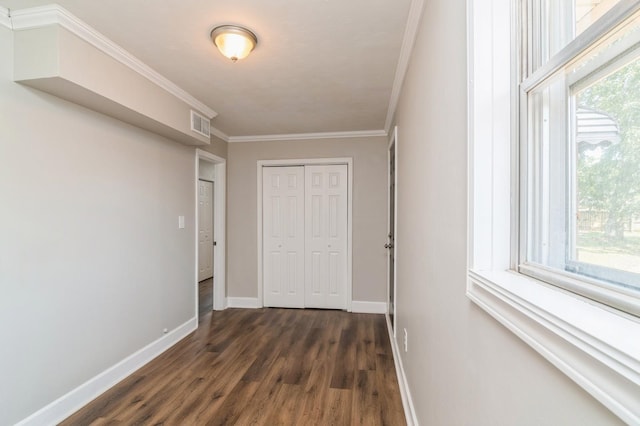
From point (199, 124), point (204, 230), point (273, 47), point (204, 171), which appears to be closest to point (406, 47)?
point (273, 47)

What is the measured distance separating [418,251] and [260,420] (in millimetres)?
1515

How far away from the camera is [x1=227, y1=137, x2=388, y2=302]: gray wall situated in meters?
4.07

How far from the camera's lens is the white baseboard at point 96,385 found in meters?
1.87

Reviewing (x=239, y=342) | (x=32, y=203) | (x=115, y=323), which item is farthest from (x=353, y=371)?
(x=32, y=203)

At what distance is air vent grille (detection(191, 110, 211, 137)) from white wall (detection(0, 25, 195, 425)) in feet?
1.10

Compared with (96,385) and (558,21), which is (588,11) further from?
(96,385)

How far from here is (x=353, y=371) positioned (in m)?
2.56

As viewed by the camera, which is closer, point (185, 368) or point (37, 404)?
point (37, 404)

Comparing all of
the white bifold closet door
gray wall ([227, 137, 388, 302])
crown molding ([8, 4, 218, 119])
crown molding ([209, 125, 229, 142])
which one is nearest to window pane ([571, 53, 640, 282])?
crown molding ([8, 4, 218, 119])

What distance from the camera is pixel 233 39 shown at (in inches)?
71.7

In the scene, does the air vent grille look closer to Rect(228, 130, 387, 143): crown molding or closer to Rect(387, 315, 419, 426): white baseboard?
Rect(228, 130, 387, 143): crown molding

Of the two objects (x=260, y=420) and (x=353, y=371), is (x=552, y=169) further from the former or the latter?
(x=353, y=371)

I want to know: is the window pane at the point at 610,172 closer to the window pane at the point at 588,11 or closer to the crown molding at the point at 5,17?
the window pane at the point at 588,11

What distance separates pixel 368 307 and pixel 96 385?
3003 mm
